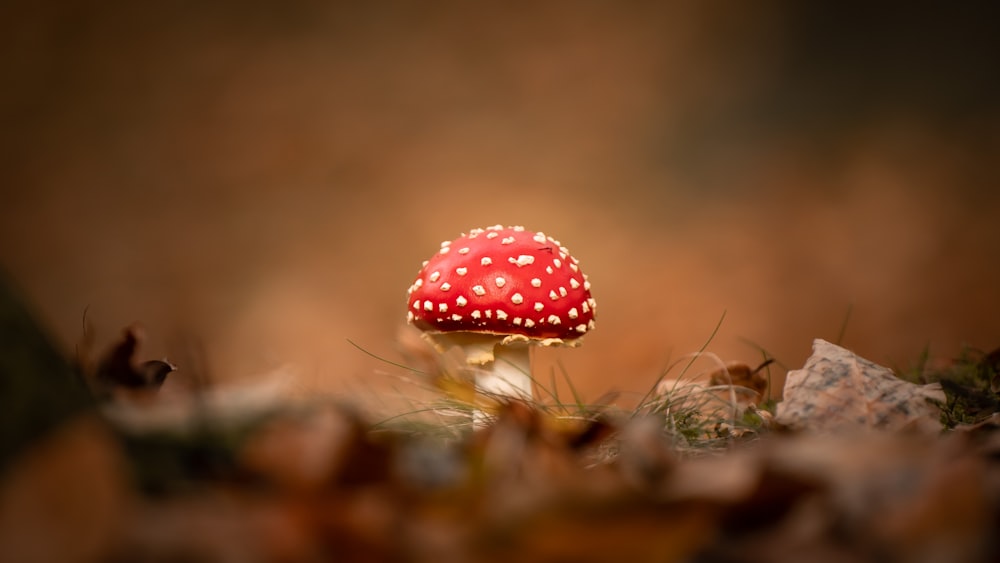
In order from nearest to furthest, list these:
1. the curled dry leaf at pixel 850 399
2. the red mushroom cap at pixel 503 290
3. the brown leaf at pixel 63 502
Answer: the brown leaf at pixel 63 502 < the curled dry leaf at pixel 850 399 < the red mushroom cap at pixel 503 290

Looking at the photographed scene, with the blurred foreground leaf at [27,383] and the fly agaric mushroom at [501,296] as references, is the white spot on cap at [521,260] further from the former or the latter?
the blurred foreground leaf at [27,383]

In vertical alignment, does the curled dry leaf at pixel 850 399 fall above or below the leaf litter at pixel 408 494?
below

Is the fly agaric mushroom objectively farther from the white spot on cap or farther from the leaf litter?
the leaf litter

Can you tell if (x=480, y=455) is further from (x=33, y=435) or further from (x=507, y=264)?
(x=507, y=264)

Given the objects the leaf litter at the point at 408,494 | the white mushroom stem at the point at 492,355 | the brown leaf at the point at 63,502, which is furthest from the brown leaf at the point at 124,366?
the white mushroom stem at the point at 492,355

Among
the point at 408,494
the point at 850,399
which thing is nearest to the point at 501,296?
the point at 850,399

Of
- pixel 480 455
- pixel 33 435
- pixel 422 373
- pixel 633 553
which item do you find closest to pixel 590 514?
pixel 633 553

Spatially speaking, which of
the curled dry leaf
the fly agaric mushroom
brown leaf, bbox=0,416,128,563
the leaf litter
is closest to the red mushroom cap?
the fly agaric mushroom
